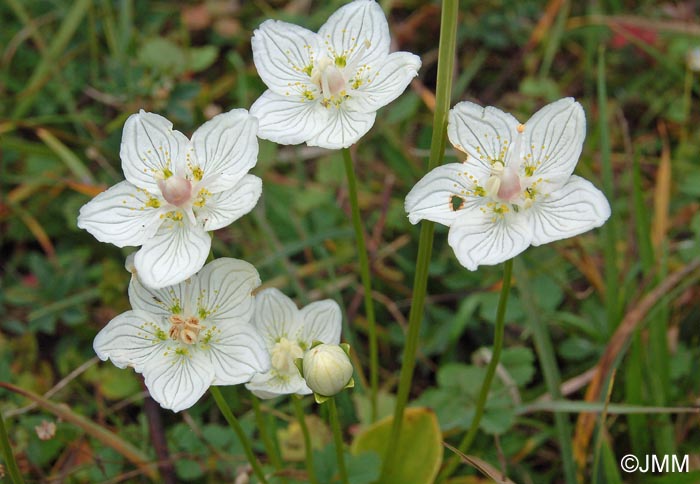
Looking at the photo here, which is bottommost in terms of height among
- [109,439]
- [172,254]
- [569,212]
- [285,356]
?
[109,439]

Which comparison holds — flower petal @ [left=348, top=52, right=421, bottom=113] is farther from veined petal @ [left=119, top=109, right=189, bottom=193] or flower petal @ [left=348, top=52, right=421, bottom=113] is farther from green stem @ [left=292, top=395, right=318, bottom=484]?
green stem @ [left=292, top=395, right=318, bottom=484]

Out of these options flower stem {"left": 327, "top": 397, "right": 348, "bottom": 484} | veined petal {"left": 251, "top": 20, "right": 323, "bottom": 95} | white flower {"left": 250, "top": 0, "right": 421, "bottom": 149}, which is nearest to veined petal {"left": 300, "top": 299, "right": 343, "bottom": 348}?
flower stem {"left": 327, "top": 397, "right": 348, "bottom": 484}

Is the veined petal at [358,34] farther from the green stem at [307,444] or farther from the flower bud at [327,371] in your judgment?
the green stem at [307,444]

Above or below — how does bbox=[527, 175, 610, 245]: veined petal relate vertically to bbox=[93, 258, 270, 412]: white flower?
above

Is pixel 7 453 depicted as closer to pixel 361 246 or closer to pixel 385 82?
pixel 361 246

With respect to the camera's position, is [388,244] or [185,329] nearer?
[185,329]

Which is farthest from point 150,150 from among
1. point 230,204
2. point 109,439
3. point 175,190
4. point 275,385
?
point 109,439

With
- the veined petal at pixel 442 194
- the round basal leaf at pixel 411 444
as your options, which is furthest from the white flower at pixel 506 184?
the round basal leaf at pixel 411 444

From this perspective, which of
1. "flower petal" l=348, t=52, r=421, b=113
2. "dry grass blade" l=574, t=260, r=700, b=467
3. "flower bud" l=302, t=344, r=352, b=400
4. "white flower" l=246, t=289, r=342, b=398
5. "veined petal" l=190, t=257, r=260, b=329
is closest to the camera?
"flower bud" l=302, t=344, r=352, b=400
